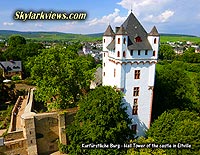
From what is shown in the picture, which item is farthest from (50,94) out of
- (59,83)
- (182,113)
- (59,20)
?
(182,113)

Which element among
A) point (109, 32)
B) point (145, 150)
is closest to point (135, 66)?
point (109, 32)

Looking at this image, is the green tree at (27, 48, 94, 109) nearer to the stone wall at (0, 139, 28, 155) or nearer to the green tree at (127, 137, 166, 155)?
the stone wall at (0, 139, 28, 155)

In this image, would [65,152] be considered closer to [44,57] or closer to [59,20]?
[44,57]

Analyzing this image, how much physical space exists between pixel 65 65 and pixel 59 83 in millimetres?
2726

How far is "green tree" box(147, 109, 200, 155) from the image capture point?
84.9 feet

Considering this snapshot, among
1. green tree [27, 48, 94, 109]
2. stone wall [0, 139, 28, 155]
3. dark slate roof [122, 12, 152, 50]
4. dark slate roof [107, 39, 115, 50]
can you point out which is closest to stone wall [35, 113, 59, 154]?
stone wall [0, 139, 28, 155]

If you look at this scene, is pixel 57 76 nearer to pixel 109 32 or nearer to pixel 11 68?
pixel 109 32

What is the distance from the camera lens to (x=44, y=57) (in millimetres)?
32219

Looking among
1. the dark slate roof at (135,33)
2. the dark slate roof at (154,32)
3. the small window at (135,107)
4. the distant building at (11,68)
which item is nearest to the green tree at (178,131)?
the small window at (135,107)

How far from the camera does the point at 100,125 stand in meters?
27.0

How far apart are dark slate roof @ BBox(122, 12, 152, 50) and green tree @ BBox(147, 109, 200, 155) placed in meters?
10.2

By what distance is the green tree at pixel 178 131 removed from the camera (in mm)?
25891

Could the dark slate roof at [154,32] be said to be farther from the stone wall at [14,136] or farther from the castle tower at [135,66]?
the stone wall at [14,136]

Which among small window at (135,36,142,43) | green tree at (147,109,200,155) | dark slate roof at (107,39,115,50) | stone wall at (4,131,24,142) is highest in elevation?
small window at (135,36,142,43)
